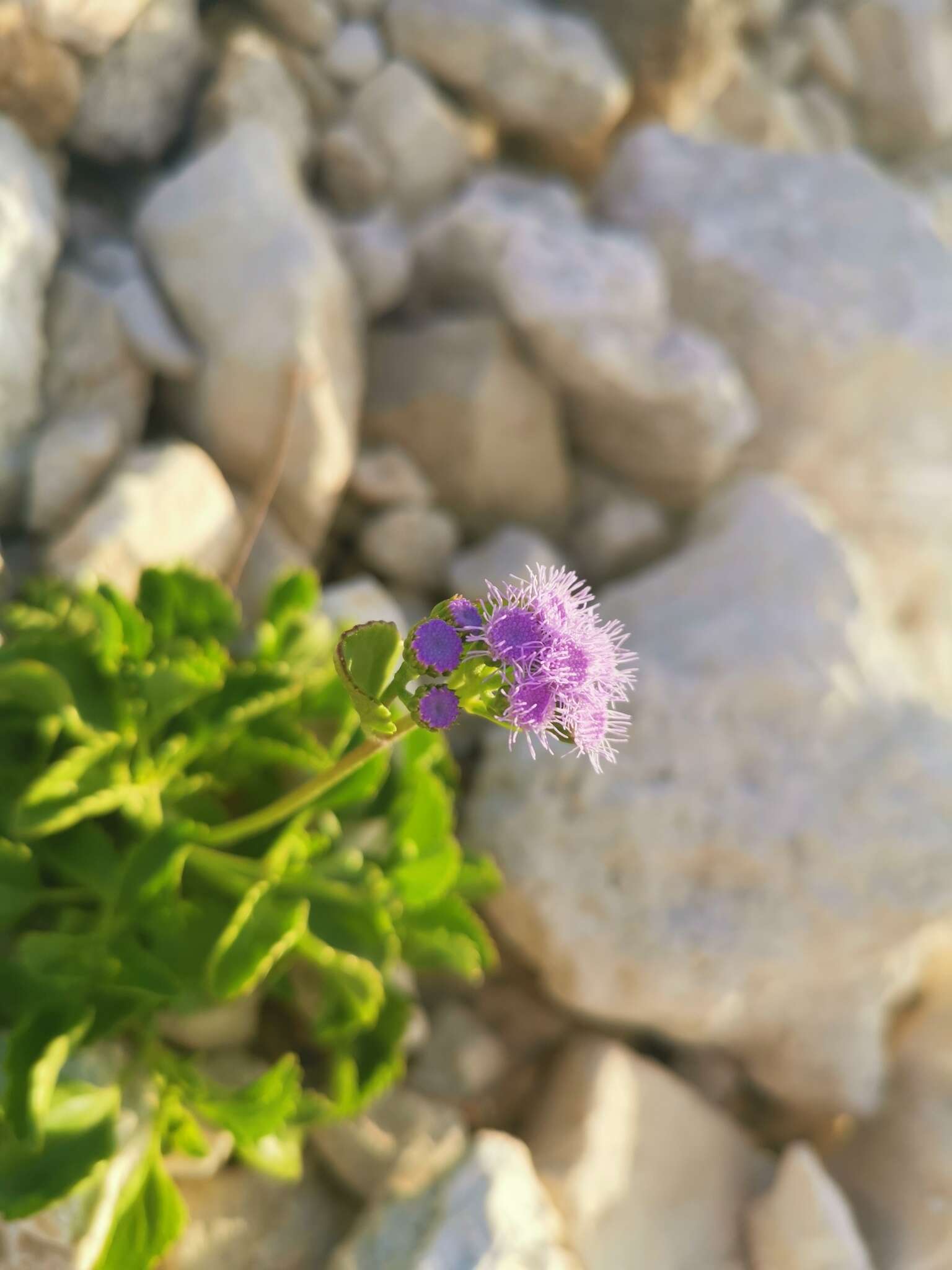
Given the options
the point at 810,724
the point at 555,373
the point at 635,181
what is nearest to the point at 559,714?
the point at 810,724

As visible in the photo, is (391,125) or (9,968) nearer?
(9,968)

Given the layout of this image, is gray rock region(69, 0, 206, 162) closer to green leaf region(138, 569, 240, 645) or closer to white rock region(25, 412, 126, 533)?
white rock region(25, 412, 126, 533)

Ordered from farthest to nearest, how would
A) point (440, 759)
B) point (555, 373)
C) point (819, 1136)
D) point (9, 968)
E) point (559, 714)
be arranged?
1. point (555, 373)
2. point (819, 1136)
3. point (440, 759)
4. point (9, 968)
5. point (559, 714)

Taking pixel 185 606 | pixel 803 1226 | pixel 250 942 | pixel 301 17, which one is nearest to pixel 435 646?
pixel 250 942

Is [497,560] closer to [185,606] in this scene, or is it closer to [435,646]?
[185,606]

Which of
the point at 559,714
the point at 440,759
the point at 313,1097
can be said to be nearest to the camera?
the point at 559,714

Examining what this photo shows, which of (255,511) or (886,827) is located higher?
(255,511)

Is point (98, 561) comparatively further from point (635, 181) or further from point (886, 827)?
point (635, 181)

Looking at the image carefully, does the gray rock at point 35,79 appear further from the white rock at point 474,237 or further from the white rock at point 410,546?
the white rock at point 410,546
